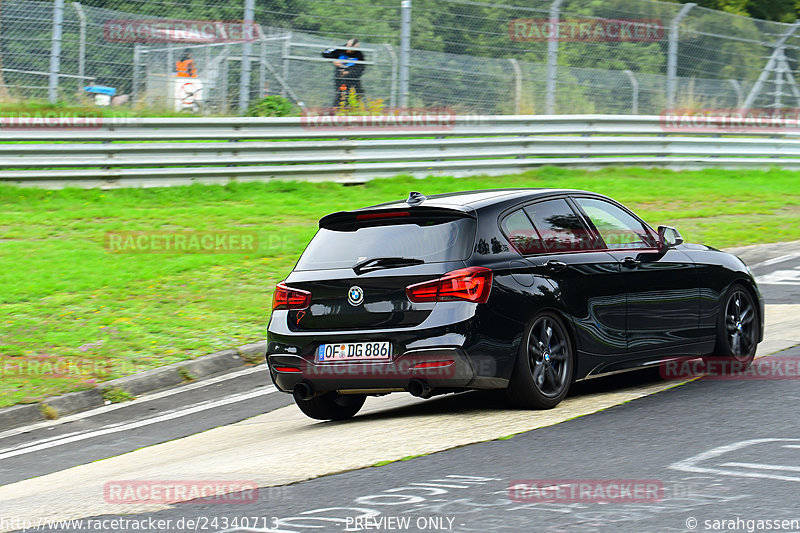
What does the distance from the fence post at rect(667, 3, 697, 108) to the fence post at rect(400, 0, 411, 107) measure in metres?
6.61

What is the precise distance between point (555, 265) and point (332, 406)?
6.41ft

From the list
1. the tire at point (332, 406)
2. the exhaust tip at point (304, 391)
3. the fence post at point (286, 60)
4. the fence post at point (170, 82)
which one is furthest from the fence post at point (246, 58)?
the exhaust tip at point (304, 391)

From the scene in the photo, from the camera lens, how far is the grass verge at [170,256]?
1012cm

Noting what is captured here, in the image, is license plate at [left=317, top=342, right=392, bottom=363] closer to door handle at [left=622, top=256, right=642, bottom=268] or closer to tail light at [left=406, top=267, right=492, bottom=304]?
tail light at [left=406, top=267, right=492, bottom=304]

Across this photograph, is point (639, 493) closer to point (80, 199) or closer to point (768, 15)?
point (80, 199)

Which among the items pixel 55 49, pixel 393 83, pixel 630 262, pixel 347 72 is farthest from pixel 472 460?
pixel 393 83

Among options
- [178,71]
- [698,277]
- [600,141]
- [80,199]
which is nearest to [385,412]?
[698,277]

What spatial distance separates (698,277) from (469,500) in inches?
160

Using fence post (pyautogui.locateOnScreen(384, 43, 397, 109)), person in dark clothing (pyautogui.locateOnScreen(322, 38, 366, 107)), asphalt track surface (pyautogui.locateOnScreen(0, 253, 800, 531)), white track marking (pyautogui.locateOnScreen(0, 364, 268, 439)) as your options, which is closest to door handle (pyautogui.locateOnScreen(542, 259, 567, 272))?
asphalt track surface (pyautogui.locateOnScreen(0, 253, 800, 531))

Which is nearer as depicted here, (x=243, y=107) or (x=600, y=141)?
(x=243, y=107)

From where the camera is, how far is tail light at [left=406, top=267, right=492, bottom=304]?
711 cm

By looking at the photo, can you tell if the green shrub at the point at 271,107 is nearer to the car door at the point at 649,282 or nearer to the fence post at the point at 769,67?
the car door at the point at 649,282

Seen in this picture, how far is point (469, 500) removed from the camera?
17.4ft

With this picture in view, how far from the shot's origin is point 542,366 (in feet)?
24.5
